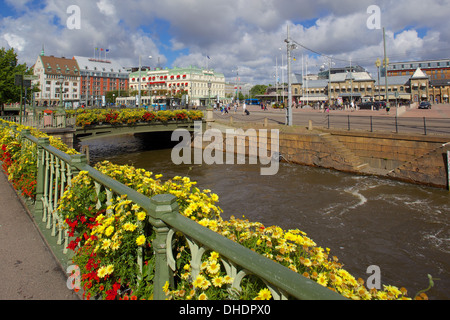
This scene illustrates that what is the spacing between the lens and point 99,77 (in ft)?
440

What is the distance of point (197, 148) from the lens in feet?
105

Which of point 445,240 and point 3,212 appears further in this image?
point 445,240

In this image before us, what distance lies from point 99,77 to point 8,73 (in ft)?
334

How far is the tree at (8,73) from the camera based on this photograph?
38.3 m

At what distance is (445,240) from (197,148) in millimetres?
24612

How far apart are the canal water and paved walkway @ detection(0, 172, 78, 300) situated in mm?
2251

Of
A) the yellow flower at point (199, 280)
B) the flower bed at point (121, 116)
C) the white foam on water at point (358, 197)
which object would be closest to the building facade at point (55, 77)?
the flower bed at point (121, 116)

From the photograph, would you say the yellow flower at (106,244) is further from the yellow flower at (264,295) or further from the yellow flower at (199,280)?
the yellow flower at (264,295)

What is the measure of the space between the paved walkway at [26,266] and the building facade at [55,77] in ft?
415

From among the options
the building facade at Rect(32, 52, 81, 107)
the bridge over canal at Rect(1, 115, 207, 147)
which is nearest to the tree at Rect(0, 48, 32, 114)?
the bridge over canal at Rect(1, 115, 207, 147)

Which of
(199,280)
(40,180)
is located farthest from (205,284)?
(40,180)

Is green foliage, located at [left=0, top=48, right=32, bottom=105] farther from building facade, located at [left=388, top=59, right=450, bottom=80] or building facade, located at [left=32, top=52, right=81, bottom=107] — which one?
building facade, located at [left=388, top=59, right=450, bottom=80]

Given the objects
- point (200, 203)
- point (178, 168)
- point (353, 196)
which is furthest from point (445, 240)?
point (178, 168)
